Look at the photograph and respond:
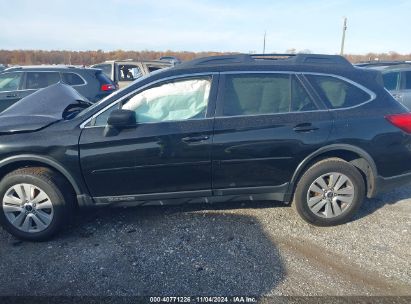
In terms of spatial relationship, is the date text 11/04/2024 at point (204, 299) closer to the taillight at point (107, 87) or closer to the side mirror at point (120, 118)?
the side mirror at point (120, 118)

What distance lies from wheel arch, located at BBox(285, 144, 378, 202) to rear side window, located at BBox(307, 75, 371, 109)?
1.51ft

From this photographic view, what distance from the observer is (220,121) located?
122 inches

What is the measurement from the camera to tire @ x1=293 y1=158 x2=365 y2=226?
3250 millimetres

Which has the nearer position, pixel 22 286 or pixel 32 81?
pixel 22 286

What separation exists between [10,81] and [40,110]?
480cm

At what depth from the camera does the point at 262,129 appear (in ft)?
10.3

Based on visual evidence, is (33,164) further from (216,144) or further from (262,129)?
Answer: (262,129)

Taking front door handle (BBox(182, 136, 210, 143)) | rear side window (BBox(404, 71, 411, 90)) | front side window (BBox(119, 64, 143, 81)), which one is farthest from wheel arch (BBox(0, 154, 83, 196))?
rear side window (BBox(404, 71, 411, 90))

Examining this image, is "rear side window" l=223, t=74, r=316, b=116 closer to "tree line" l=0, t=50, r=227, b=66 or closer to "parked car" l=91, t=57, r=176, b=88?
"parked car" l=91, t=57, r=176, b=88

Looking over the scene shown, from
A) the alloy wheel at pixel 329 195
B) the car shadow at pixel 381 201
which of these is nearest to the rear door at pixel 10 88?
the alloy wheel at pixel 329 195

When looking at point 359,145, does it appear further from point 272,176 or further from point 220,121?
point 220,121

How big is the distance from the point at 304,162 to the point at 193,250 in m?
1.46

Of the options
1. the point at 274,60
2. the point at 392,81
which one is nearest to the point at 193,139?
the point at 274,60

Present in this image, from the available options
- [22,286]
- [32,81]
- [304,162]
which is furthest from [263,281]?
[32,81]
